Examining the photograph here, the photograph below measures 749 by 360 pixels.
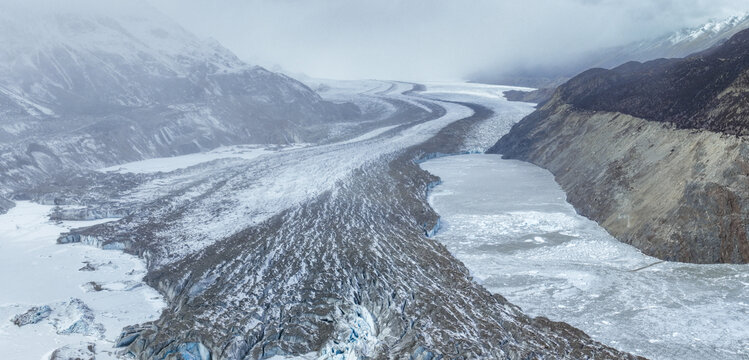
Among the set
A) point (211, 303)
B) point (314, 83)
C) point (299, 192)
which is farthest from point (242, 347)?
point (314, 83)

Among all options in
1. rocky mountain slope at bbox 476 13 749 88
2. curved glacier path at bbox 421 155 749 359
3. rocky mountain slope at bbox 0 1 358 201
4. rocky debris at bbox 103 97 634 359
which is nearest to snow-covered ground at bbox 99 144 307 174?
rocky mountain slope at bbox 0 1 358 201

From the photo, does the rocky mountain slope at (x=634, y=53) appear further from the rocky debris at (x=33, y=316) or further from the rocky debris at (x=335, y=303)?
the rocky debris at (x=33, y=316)

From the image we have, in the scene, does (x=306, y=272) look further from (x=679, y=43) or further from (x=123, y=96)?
(x=679, y=43)

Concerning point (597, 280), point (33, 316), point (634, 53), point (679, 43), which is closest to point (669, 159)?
point (597, 280)

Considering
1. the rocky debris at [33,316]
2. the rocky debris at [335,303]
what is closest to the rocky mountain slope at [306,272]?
the rocky debris at [335,303]

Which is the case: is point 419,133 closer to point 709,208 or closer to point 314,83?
point 709,208

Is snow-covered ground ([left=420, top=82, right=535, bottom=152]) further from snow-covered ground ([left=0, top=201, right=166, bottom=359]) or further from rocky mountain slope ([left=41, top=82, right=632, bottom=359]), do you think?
→ snow-covered ground ([left=0, top=201, right=166, bottom=359])
